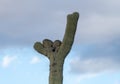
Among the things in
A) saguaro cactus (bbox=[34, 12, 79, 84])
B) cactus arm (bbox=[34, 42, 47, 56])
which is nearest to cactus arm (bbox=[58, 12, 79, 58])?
saguaro cactus (bbox=[34, 12, 79, 84])

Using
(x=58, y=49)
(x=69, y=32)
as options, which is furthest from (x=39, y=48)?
(x=69, y=32)

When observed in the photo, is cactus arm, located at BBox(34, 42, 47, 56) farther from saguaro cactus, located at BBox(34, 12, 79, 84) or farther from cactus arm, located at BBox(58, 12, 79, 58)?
cactus arm, located at BBox(58, 12, 79, 58)

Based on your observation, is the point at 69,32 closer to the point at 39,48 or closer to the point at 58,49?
the point at 58,49

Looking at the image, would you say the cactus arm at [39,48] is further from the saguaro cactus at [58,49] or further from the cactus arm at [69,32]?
the cactus arm at [69,32]

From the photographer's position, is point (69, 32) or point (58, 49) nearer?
point (69, 32)

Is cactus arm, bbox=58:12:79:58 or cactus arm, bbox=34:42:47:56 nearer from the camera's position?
cactus arm, bbox=58:12:79:58

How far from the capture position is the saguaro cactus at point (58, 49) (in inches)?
1889

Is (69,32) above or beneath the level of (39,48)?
above

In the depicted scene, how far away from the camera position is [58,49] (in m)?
48.6

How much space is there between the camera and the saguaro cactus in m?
Result: 48.0

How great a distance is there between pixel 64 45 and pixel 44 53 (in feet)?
3.44

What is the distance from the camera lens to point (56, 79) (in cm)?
4828

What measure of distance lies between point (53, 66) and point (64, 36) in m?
1.26

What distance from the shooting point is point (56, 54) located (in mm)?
48594
